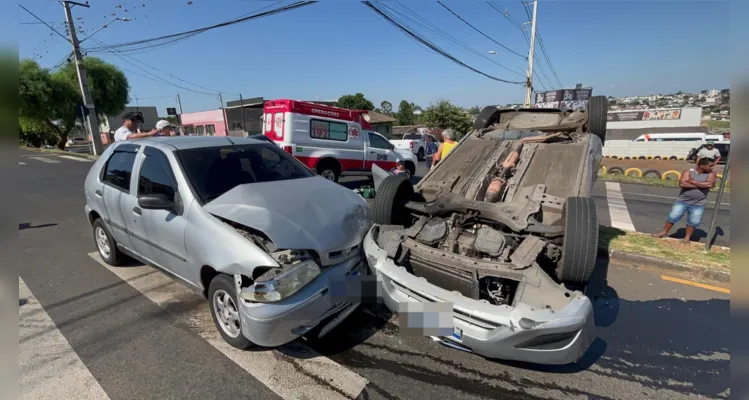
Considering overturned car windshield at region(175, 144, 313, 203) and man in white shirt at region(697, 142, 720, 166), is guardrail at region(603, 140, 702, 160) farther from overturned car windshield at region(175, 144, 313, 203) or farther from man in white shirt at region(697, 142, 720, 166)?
overturned car windshield at region(175, 144, 313, 203)

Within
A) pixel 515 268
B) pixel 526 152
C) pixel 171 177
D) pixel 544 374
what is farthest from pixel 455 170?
pixel 171 177

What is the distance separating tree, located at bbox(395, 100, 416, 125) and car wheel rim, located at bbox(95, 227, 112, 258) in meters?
59.4

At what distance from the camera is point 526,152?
4371 mm

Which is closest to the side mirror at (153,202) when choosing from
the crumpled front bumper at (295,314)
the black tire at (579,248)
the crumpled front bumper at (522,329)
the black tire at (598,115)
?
the crumpled front bumper at (295,314)

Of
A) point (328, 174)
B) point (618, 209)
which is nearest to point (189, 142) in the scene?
point (328, 174)

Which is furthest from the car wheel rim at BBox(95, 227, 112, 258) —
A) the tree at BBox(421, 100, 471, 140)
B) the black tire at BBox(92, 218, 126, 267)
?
the tree at BBox(421, 100, 471, 140)

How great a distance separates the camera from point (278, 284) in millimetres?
2443

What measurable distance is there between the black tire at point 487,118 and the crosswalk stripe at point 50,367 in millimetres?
5575

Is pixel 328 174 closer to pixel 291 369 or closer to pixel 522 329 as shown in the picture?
pixel 291 369

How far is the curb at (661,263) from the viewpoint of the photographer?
395 cm

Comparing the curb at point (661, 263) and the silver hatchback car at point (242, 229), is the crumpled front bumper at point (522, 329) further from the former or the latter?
the curb at point (661, 263)

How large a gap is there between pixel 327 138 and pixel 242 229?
720 centimetres

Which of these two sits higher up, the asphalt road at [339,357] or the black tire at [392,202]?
the black tire at [392,202]

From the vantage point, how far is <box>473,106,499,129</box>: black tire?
565 cm
